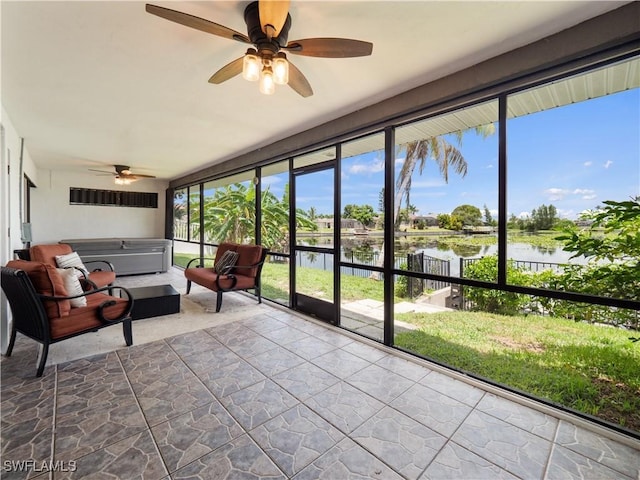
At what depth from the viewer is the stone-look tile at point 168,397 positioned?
1.97 meters

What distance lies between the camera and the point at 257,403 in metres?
2.09

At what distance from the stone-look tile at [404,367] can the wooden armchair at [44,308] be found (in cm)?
274

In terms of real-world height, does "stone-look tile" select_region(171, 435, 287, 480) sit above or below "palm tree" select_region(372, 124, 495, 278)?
below

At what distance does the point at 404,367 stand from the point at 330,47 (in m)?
2.66

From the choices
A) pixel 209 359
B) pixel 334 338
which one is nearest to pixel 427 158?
pixel 334 338

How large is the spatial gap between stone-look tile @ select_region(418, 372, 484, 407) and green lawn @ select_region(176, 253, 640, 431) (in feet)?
1.22

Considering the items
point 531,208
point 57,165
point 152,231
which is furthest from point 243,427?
point 152,231

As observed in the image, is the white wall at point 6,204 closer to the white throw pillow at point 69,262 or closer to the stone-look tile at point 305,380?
the white throw pillow at point 69,262

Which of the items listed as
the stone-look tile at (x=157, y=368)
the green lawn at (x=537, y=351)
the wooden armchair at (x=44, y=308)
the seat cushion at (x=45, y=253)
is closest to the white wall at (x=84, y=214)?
the seat cushion at (x=45, y=253)

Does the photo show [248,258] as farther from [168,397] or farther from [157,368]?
[168,397]

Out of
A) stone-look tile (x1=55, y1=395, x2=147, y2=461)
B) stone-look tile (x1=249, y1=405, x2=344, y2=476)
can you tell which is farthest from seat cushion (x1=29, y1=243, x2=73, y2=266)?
stone-look tile (x1=249, y1=405, x2=344, y2=476)

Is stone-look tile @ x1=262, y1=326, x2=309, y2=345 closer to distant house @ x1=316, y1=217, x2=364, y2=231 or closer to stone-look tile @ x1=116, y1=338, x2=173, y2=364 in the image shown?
stone-look tile @ x1=116, y1=338, x2=173, y2=364

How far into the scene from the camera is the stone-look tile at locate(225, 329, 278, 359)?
2.92m

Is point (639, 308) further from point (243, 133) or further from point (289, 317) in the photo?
point (243, 133)
